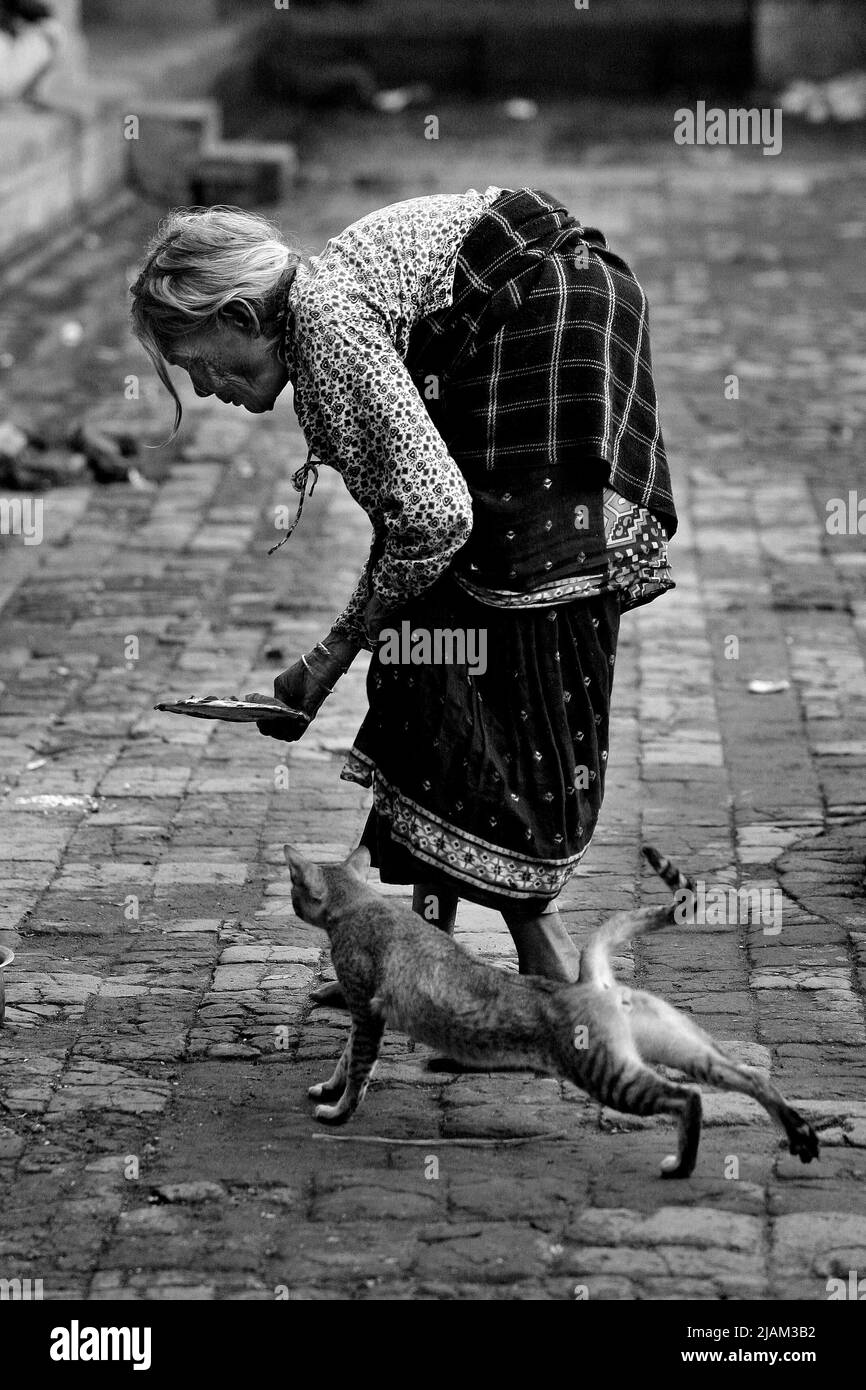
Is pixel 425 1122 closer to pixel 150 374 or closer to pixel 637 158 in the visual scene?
pixel 150 374

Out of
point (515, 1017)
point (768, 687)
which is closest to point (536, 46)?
point (768, 687)

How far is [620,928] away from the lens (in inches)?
145

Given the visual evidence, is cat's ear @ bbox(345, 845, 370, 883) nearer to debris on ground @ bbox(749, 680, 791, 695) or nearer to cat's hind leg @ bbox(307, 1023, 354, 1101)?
cat's hind leg @ bbox(307, 1023, 354, 1101)

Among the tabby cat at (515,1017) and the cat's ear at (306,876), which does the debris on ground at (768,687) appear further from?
the cat's ear at (306,876)

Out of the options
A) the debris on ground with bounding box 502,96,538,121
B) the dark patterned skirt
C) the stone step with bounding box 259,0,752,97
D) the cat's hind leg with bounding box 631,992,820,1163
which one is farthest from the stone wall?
the cat's hind leg with bounding box 631,992,820,1163

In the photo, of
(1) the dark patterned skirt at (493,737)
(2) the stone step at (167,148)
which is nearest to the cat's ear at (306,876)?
(1) the dark patterned skirt at (493,737)

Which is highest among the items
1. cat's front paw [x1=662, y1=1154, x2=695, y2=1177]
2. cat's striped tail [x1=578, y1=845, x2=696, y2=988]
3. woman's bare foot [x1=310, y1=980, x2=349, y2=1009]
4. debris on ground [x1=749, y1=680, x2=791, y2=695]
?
cat's striped tail [x1=578, y1=845, x2=696, y2=988]

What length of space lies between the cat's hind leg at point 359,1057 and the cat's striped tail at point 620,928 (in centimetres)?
46

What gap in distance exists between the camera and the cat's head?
389 centimetres

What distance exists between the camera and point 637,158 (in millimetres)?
18312

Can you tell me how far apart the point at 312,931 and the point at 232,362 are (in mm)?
→ 1642

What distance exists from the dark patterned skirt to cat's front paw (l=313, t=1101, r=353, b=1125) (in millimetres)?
514

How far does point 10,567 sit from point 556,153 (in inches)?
476

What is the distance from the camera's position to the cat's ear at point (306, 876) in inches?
153
